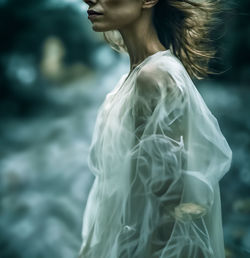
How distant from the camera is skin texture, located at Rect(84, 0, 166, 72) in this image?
0.91m

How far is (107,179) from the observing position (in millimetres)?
849

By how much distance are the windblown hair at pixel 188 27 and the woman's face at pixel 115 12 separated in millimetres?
80

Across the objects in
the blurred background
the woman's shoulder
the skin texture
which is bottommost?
the blurred background

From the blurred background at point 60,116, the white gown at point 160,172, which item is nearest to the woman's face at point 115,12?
the white gown at point 160,172

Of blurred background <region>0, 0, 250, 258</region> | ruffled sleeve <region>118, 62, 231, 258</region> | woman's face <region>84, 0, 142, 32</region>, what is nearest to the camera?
ruffled sleeve <region>118, 62, 231, 258</region>

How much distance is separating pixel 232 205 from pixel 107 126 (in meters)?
1.46

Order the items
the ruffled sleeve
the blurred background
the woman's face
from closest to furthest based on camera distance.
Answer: the ruffled sleeve < the woman's face < the blurred background

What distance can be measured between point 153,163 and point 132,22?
336 mm

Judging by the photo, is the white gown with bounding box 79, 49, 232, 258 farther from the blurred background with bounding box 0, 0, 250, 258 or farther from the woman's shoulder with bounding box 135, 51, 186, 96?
the blurred background with bounding box 0, 0, 250, 258

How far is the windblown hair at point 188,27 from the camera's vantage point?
3.25ft

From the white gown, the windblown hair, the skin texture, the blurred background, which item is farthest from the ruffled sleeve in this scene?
the blurred background

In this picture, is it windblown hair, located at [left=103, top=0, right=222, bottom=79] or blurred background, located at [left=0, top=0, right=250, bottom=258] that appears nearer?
windblown hair, located at [left=103, top=0, right=222, bottom=79]

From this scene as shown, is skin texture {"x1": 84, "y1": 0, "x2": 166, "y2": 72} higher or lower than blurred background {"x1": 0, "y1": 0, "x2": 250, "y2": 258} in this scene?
higher

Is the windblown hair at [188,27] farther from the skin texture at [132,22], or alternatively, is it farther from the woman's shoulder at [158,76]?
the woman's shoulder at [158,76]
